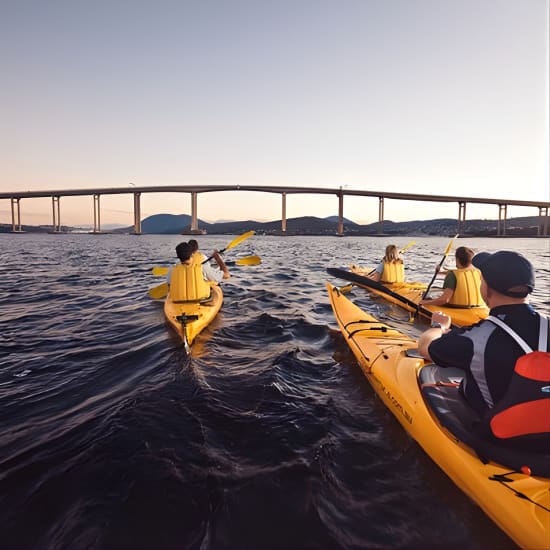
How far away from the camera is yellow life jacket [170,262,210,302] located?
→ 6.36 meters

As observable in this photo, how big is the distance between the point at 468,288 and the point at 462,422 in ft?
15.4

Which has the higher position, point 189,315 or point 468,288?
point 468,288

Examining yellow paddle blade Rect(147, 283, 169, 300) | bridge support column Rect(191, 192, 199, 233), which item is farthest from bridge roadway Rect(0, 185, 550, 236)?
yellow paddle blade Rect(147, 283, 169, 300)

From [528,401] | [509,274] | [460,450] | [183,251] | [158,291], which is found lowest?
[460,450]

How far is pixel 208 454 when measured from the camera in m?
2.95

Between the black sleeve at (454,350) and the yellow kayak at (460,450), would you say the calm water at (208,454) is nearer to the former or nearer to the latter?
the yellow kayak at (460,450)

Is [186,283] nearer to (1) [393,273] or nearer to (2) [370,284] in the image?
(2) [370,284]

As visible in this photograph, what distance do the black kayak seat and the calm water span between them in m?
0.51

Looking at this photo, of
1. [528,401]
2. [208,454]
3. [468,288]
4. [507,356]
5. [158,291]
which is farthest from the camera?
[158,291]

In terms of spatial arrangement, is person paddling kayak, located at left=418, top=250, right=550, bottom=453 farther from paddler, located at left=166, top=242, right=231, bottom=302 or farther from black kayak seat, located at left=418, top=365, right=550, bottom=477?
paddler, located at left=166, top=242, right=231, bottom=302

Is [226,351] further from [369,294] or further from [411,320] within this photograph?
[369,294]

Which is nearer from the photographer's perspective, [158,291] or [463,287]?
[463,287]

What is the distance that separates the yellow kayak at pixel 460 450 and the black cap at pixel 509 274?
40.2 inches

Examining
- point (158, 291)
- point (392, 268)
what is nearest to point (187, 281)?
point (158, 291)
